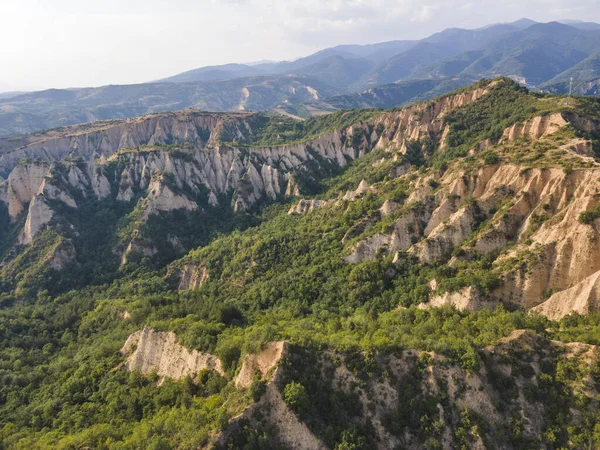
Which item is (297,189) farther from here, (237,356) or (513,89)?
(237,356)

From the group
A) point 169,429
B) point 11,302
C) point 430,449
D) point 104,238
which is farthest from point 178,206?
point 430,449

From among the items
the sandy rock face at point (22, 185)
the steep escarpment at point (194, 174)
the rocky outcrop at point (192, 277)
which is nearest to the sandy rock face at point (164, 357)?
the rocky outcrop at point (192, 277)

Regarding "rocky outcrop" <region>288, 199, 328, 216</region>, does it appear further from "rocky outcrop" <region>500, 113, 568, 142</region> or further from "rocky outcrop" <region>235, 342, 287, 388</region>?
"rocky outcrop" <region>235, 342, 287, 388</region>

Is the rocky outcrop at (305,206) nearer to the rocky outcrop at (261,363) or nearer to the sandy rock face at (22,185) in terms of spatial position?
the rocky outcrop at (261,363)

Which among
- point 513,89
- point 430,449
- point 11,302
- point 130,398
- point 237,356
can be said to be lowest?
point 11,302

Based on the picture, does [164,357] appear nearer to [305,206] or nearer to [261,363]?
[261,363]

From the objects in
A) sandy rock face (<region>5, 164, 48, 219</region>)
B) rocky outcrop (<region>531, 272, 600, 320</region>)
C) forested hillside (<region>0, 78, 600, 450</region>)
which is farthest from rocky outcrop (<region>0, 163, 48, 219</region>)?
rocky outcrop (<region>531, 272, 600, 320</region>)
